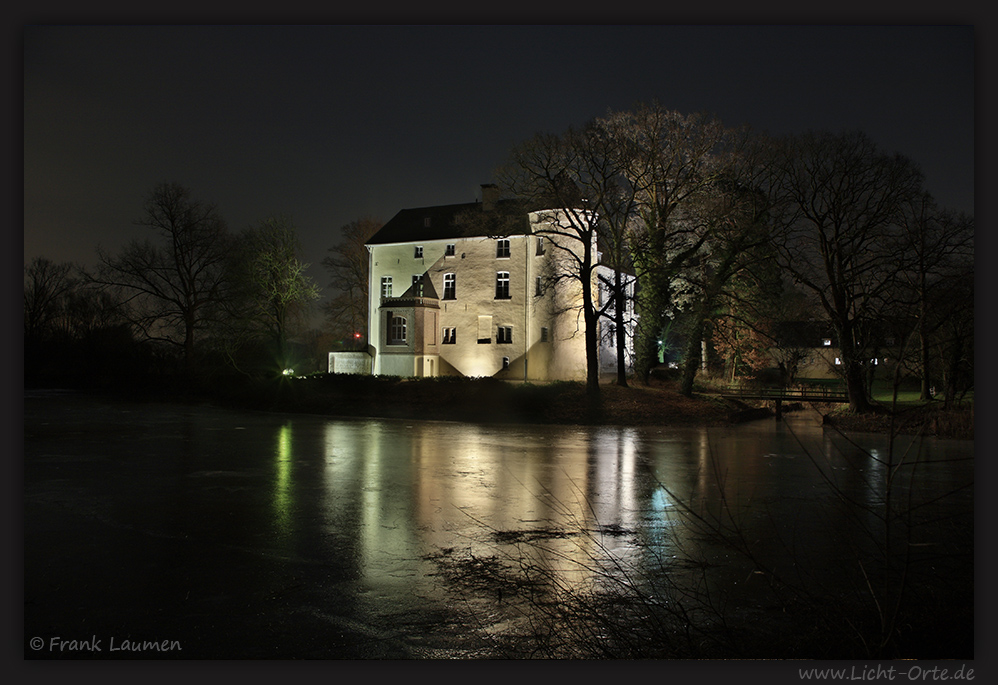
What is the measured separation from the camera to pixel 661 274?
96.8ft

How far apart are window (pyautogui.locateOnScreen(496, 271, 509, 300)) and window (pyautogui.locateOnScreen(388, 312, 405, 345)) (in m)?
6.08

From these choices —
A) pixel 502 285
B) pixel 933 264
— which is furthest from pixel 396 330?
pixel 933 264

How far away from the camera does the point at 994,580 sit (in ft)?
17.2

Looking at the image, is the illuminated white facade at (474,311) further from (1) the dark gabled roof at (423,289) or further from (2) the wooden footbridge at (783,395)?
(2) the wooden footbridge at (783,395)

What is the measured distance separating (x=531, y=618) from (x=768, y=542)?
364 cm

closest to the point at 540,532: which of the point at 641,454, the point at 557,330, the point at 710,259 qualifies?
the point at 641,454

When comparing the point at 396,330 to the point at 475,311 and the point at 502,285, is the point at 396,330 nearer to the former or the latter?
the point at 475,311

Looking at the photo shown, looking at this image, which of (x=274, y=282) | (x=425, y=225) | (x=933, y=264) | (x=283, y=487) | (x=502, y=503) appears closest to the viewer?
(x=933, y=264)

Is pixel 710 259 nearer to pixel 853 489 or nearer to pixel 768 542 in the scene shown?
pixel 853 489

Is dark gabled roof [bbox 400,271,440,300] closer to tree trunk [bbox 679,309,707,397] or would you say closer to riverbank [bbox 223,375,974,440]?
riverbank [bbox 223,375,974,440]

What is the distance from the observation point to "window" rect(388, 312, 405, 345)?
1610 inches

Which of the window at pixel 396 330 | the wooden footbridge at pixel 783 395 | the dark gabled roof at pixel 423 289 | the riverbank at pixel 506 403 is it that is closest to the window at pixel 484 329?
the dark gabled roof at pixel 423 289

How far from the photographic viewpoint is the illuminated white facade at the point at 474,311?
129 ft

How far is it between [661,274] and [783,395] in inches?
305
